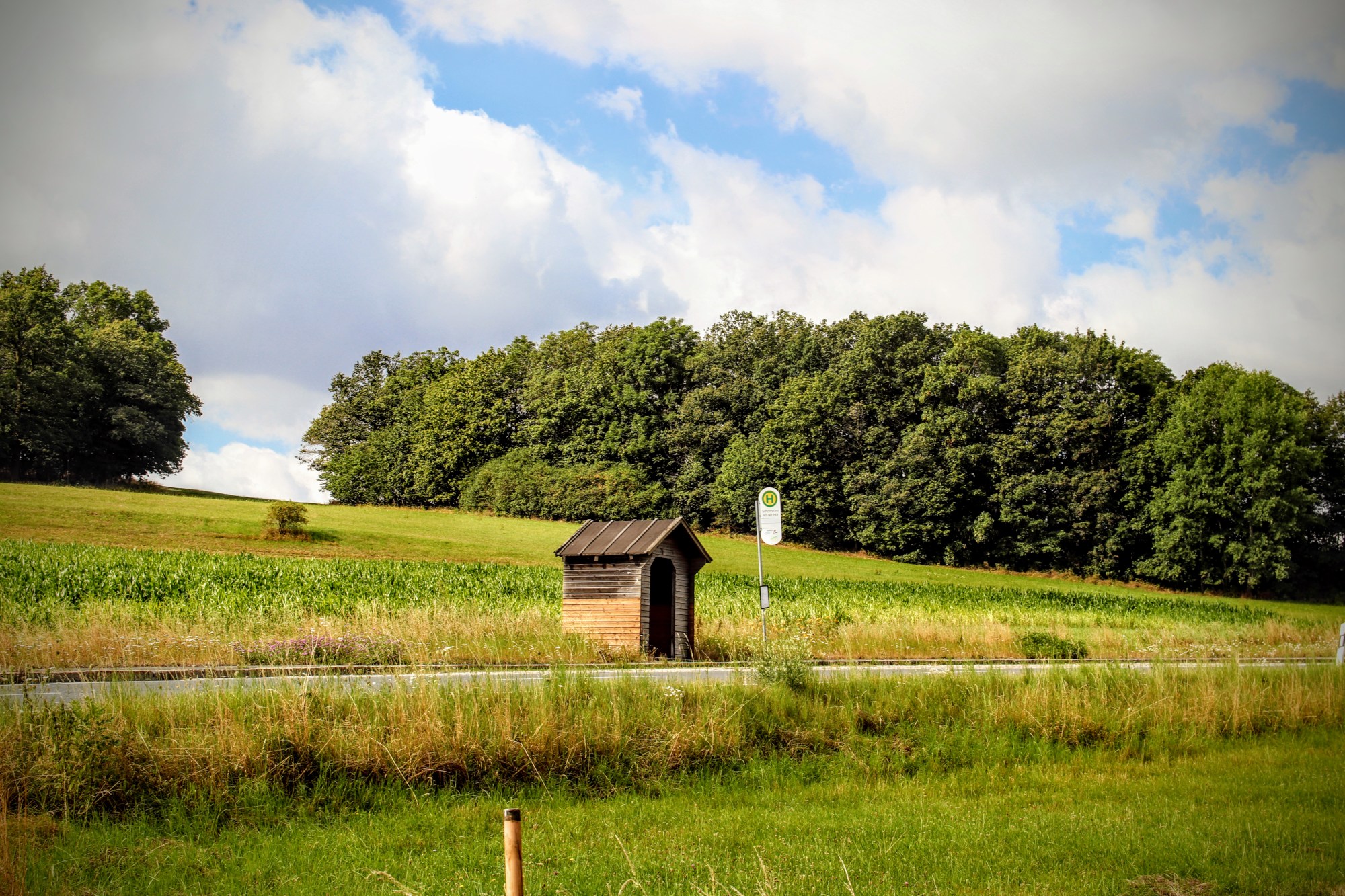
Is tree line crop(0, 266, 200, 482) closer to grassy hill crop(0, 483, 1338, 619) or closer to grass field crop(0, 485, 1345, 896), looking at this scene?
grassy hill crop(0, 483, 1338, 619)

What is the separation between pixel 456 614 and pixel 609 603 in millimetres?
3720

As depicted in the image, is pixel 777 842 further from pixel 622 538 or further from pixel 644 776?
pixel 622 538

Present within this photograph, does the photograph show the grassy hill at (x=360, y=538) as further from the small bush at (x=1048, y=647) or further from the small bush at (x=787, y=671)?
the small bush at (x=787, y=671)

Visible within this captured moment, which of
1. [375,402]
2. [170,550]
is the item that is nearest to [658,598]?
[170,550]

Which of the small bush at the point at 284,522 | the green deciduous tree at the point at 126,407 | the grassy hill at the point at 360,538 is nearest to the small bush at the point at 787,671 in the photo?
the grassy hill at the point at 360,538

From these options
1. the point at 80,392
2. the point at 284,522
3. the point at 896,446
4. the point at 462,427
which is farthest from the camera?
the point at 462,427

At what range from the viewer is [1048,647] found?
21.4m

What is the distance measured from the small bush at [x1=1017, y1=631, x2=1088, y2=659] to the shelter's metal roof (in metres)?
8.76

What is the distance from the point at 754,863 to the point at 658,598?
12186 mm

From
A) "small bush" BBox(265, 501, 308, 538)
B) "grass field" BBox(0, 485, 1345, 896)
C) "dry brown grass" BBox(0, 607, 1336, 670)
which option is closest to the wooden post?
"grass field" BBox(0, 485, 1345, 896)

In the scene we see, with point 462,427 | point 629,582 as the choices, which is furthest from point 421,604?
point 462,427

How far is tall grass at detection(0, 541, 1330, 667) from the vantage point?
15.9 m

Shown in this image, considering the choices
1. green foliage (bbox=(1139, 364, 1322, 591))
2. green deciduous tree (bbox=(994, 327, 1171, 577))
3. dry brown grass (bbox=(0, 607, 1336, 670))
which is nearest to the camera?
dry brown grass (bbox=(0, 607, 1336, 670))

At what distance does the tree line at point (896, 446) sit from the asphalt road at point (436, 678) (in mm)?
39360
